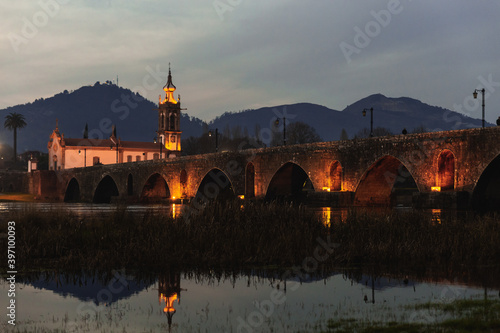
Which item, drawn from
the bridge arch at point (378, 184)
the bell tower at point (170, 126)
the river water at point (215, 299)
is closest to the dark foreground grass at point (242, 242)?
the river water at point (215, 299)

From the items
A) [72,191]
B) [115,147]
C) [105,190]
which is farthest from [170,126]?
[105,190]

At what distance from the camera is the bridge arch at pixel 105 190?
93.0 meters

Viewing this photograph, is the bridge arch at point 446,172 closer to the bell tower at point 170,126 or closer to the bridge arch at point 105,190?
the bridge arch at point 105,190

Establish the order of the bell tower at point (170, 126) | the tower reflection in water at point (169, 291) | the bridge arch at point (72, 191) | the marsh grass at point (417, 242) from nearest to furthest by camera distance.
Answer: the tower reflection in water at point (169, 291) < the marsh grass at point (417, 242) < the bridge arch at point (72, 191) < the bell tower at point (170, 126)

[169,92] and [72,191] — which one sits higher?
[169,92]

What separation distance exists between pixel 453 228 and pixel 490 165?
22175 mm

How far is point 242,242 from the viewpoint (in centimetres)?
1758

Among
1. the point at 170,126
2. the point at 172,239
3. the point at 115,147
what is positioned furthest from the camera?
the point at 170,126

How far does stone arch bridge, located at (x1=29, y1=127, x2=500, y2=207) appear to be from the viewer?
3941 cm

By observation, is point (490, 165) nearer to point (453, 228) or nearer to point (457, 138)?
point (457, 138)

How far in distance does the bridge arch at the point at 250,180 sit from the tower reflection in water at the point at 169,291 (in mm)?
46799

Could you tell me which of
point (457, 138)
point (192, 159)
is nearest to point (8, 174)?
point (192, 159)

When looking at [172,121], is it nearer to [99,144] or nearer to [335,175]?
[99,144]

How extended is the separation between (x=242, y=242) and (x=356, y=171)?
105 ft
